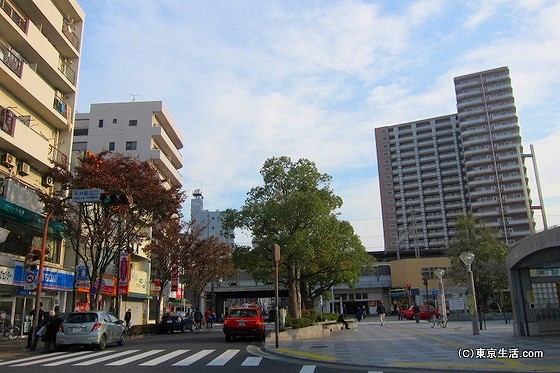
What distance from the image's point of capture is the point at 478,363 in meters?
11.4

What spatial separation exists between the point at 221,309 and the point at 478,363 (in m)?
74.4

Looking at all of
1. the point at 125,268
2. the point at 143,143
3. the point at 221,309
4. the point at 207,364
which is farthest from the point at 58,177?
the point at 221,309

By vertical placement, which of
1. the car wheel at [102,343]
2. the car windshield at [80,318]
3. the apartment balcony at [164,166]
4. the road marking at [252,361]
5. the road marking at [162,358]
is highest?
the apartment balcony at [164,166]

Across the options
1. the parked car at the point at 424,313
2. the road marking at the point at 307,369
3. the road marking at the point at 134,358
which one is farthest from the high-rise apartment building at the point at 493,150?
the road marking at the point at 307,369

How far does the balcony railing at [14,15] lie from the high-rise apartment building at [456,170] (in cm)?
7231

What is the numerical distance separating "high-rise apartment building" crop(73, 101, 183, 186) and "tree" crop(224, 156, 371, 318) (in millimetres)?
24221

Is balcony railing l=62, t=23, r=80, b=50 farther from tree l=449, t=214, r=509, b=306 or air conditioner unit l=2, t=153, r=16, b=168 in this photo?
tree l=449, t=214, r=509, b=306

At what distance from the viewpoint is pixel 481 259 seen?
48.8 metres

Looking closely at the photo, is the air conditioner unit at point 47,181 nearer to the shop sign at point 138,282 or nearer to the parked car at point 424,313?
the shop sign at point 138,282

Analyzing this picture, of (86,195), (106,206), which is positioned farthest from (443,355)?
(106,206)

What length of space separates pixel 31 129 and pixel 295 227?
15.3 metres

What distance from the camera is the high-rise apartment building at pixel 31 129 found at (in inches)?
920

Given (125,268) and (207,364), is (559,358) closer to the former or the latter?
(207,364)

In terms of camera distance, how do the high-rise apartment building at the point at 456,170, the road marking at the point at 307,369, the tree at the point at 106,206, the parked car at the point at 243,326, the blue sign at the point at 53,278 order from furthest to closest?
the high-rise apartment building at the point at 456,170
the blue sign at the point at 53,278
the tree at the point at 106,206
the parked car at the point at 243,326
the road marking at the point at 307,369
